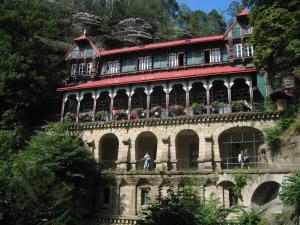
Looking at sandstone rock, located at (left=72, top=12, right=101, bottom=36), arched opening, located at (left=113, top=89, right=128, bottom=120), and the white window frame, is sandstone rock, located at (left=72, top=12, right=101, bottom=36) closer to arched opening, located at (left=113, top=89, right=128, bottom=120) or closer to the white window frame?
the white window frame

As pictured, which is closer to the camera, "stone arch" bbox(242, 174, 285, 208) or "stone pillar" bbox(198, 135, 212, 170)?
"stone arch" bbox(242, 174, 285, 208)

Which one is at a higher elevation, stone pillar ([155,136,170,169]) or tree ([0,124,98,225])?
stone pillar ([155,136,170,169])

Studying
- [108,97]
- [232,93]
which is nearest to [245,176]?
[232,93]

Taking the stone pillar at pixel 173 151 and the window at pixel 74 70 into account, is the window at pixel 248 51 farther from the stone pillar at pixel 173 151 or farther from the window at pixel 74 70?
the window at pixel 74 70

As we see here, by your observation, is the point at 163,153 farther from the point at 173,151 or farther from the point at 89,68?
the point at 89,68

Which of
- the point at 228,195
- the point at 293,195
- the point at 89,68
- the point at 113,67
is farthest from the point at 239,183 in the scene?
the point at 89,68

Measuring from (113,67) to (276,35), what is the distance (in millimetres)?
19470

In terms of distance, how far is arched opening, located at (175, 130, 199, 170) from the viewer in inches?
1280


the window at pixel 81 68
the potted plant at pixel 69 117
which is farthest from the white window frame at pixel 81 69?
the potted plant at pixel 69 117

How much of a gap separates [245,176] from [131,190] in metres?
8.99

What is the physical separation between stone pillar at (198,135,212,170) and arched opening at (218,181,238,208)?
2.00 meters

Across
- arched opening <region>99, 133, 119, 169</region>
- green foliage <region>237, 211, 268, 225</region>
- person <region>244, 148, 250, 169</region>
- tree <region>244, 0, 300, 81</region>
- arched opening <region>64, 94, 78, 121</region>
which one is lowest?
green foliage <region>237, 211, 268, 225</region>

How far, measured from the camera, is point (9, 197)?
62.1 feet

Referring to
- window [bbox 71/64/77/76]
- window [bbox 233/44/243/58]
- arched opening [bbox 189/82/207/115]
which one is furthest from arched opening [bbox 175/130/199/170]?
window [bbox 71/64/77/76]
